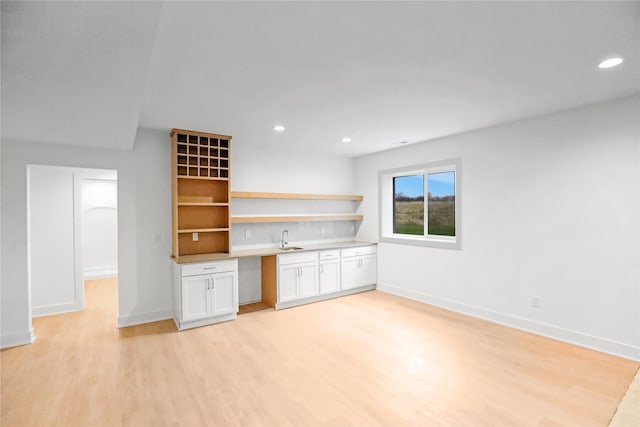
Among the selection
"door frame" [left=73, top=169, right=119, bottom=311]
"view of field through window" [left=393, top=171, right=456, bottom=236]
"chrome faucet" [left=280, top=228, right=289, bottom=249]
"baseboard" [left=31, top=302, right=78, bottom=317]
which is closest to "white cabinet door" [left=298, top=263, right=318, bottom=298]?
"chrome faucet" [left=280, top=228, right=289, bottom=249]

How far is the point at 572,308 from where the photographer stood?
339 centimetres

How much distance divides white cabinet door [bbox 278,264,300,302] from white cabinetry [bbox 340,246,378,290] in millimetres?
933

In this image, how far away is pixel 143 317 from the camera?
409 centimetres

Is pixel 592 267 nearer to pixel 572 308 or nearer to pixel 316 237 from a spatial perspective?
pixel 572 308

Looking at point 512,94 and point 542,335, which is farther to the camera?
point 542,335

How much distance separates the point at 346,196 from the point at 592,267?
3.60m

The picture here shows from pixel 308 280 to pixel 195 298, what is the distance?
169 centimetres

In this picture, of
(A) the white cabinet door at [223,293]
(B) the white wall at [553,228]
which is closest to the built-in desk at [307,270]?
(A) the white cabinet door at [223,293]

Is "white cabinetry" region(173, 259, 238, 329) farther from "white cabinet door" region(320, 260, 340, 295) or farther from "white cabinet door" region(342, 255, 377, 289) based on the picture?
"white cabinet door" region(342, 255, 377, 289)

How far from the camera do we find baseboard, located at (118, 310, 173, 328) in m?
3.97

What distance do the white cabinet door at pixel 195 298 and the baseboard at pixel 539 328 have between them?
312 cm

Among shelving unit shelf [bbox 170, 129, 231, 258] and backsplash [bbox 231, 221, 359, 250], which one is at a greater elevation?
shelving unit shelf [bbox 170, 129, 231, 258]

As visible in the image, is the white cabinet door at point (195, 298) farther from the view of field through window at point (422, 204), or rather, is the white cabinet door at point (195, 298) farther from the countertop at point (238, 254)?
the view of field through window at point (422, 204)

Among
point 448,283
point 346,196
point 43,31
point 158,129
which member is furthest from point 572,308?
point 158,129
